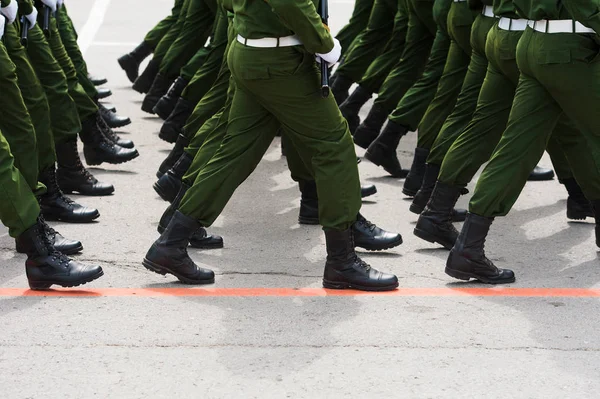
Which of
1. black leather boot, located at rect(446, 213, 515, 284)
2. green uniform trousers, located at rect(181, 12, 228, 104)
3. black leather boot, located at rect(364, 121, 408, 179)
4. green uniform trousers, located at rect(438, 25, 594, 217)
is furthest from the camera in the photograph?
black leather boot, located at rect(364, 121, 408, 179)

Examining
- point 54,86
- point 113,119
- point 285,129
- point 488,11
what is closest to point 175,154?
point 54,86

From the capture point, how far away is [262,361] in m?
5.07

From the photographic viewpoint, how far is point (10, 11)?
6.30 m

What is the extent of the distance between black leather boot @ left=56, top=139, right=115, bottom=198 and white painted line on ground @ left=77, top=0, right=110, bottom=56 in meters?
4.77

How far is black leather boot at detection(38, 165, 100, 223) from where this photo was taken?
7.17 m

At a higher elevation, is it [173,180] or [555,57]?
[555,57]

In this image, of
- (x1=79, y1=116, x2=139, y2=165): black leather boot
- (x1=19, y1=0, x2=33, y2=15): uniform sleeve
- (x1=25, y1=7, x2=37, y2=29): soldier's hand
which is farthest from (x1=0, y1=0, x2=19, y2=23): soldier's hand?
(x1=79, y1=116, x2=139, y2=165): black leather boot

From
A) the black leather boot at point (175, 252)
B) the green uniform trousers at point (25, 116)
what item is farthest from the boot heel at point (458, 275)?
the green uniform trousers at point (25, 116)

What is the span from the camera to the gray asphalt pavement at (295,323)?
15.9 ft

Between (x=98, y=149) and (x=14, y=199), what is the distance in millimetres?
2591

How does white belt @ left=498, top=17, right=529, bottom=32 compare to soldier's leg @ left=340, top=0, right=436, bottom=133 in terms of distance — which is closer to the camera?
white belt @ left=498, top=17, right=529, bottom=32

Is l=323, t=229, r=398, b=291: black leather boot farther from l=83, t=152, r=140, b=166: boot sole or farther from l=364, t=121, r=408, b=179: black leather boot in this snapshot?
l=83, t=152, r=140, b=166: boot sole

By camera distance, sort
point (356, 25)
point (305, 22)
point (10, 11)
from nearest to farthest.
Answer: point (305, 22)
point (10, 11)
point (356, 25)

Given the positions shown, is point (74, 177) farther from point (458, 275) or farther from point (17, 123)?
point (458, 275)
